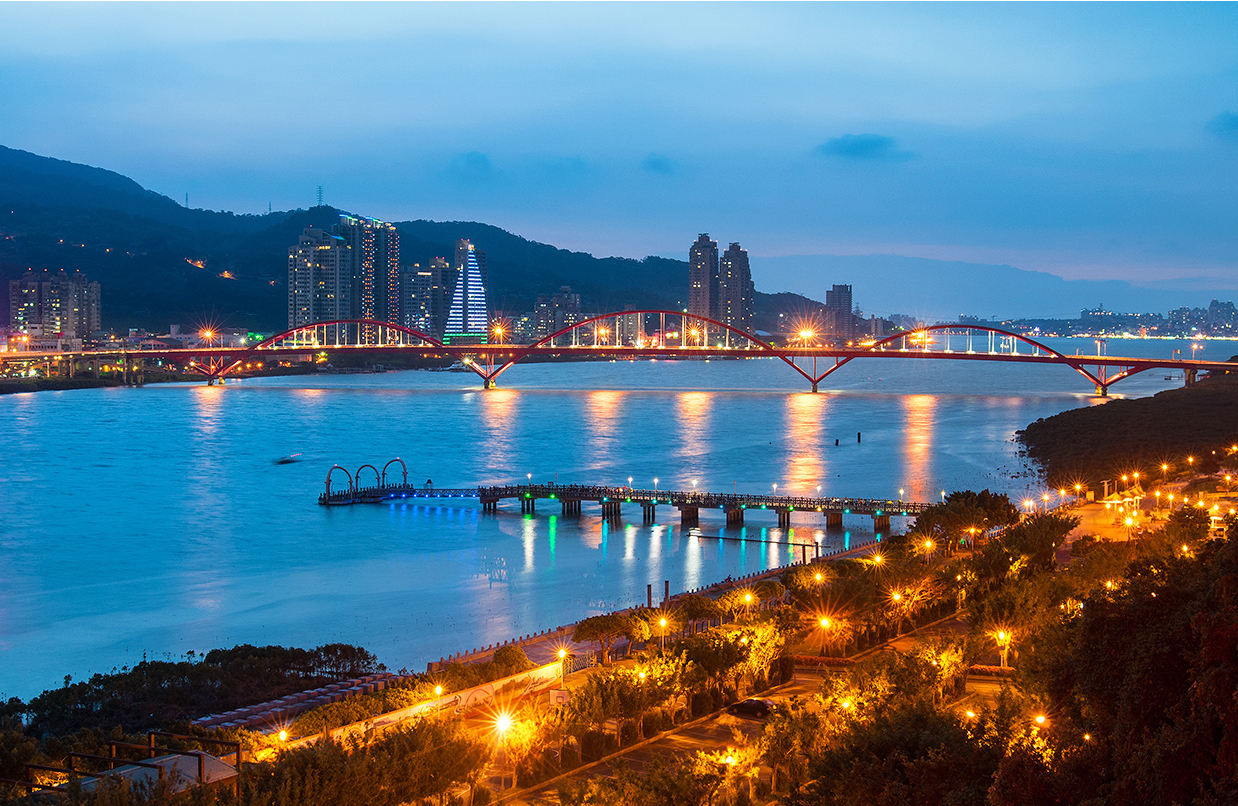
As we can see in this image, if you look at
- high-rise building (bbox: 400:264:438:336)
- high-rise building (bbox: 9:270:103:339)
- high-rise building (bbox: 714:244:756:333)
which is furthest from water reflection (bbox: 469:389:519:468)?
high-rise building (bbox: 714:244:756:333)

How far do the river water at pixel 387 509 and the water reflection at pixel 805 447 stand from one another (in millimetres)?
183

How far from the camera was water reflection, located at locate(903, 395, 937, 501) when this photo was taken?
3388 cm

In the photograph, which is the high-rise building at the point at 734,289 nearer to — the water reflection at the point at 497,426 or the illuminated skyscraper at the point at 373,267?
the illuminated skyscraper at the point at 373,267

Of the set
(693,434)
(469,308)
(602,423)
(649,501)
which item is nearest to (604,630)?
(649,501)

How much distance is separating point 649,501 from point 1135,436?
21.5 meters

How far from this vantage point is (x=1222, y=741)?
6430 millimetres

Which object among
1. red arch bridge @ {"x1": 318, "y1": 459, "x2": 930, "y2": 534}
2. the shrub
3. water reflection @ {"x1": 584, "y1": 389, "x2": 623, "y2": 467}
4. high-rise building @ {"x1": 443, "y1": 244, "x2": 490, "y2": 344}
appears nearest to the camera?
the shrub

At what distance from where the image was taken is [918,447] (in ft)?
147

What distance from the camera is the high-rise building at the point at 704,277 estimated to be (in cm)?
17588

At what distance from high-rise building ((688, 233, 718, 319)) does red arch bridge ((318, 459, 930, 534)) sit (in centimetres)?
14368

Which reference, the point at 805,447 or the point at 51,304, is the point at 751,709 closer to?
the point at 805,447

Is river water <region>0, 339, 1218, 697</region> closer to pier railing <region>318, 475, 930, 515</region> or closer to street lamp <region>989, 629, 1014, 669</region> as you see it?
pier railing <region>318, 475, 930, 515</region>

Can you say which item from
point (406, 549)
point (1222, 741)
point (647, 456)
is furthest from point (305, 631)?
point (647, 456)

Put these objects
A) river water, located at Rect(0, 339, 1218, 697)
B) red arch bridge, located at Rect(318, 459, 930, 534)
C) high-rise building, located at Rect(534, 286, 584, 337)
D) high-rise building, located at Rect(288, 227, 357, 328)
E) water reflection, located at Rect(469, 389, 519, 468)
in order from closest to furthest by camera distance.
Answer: river water, located at Rect(0, 339, 1218, 697)
red arch bridge, located at Rect(318, 459, 930, 534)
water reflection, located at Rect(469, 389, 519, 468)
high-rise building, located at Rect(288, 227, 357, 328)
high-rise building, located at Rect(534, 286, 584, 337)
